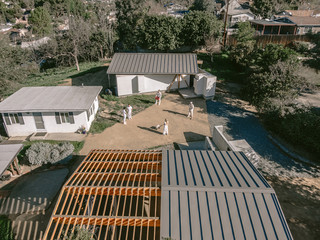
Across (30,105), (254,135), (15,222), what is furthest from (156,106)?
(15,222)

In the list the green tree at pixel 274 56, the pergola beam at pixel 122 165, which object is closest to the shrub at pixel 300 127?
the green tree at pixel 274 56

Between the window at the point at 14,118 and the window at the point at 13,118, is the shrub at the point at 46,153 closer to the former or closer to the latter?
the window at the point at 13,118

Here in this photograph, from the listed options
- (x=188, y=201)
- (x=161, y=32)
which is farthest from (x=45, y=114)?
(x=161, y=32)

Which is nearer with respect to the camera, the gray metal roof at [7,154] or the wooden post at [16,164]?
the gray metal roof at [7,154]

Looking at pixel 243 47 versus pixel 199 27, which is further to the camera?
pixel 199 27

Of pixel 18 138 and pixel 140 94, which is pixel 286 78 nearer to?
pixel 140 94

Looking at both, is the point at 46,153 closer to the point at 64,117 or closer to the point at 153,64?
the point at 64,117
